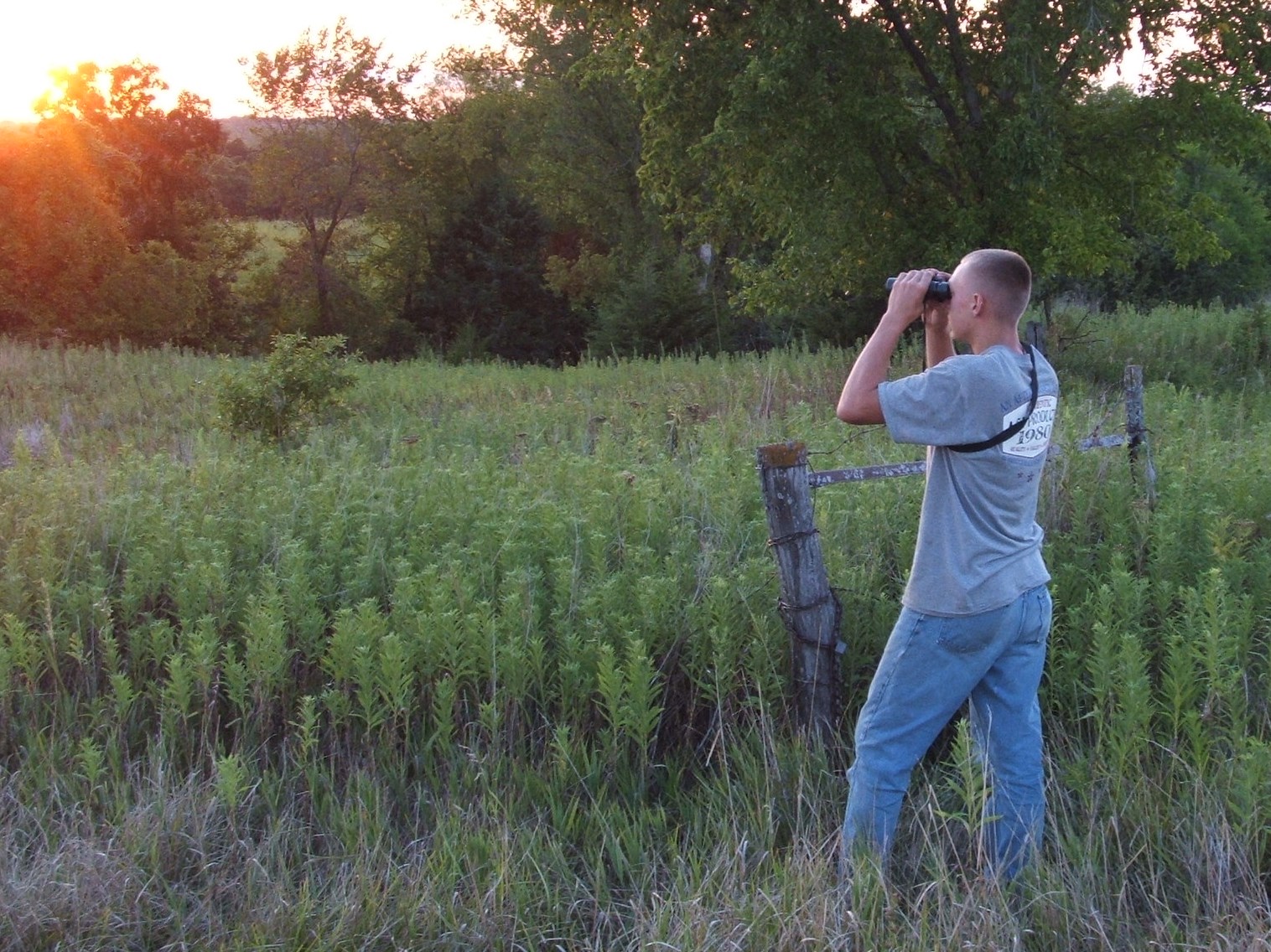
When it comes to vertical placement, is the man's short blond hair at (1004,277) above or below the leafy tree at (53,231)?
below

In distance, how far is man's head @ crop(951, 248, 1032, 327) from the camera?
3568 mm

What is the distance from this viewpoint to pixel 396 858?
411cm

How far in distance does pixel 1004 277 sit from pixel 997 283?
0.03 m

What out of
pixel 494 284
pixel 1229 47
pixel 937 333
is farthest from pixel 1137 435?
pixel 494 284

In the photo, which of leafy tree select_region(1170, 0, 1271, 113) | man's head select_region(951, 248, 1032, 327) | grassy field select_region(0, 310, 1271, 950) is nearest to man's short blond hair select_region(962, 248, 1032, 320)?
man's head select_region(951, 248, 1032, 327)

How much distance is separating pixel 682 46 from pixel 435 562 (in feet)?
38.9

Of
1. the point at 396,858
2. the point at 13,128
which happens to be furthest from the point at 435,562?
the point at 13,128

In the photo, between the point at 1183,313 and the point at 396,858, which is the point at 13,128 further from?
the point at 396,858

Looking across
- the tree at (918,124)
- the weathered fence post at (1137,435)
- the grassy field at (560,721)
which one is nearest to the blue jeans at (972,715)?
the grassy field at (560,721)

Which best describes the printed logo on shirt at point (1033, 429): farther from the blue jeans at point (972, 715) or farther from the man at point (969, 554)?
the blue jeans at point (972, 715)

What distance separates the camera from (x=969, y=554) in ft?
11.7

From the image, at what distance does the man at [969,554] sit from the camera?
3467 millimetres

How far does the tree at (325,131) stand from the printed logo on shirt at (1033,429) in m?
34.8

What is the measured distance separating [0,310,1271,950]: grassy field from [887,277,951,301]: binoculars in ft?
4.90
